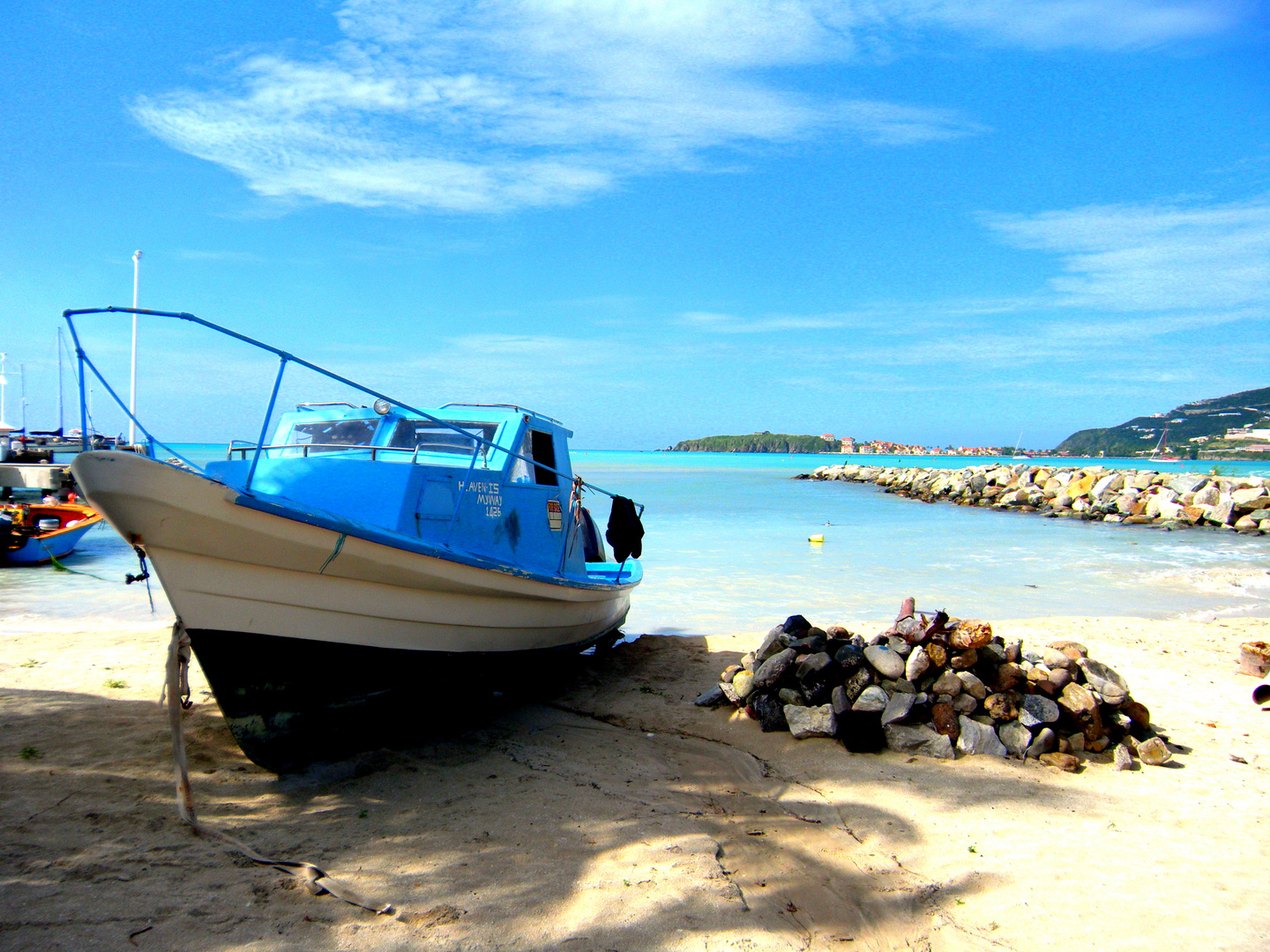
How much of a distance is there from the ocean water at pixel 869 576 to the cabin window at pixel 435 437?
1.85 meters

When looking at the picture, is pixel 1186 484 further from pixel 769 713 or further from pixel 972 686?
pixel 769 713

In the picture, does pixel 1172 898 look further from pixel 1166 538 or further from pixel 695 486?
pixel 695 486

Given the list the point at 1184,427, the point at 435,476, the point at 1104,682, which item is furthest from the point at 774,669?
the point at 1184,427

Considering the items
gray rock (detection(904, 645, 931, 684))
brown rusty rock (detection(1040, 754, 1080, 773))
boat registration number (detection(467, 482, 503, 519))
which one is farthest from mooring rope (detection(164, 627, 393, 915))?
brown rusty rock (detection(1040, 754, 1080, 773))

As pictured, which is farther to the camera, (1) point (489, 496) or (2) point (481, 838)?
(1) point (489, 496)

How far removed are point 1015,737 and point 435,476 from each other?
4.77m

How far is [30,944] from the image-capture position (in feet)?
9.26

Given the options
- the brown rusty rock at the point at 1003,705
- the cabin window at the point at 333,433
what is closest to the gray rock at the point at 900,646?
the brown rusty rock at the point at 1003,705

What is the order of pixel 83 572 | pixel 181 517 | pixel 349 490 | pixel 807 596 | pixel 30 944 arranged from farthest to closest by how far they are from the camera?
1. pixel 83 572
2. pixel 807 596
3. pixel 349 490
4. pixel 181 517
5. pixel 30 944

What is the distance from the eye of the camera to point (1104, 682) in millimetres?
5574

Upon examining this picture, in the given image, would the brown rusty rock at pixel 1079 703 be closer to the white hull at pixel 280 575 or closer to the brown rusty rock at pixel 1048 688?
the brown rusty rock at pixel 1048 688

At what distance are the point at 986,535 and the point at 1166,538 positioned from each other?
5.14m

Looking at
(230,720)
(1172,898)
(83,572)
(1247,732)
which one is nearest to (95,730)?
(230,720)

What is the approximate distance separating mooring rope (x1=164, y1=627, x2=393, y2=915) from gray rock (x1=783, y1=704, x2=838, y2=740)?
3336 millimetres
